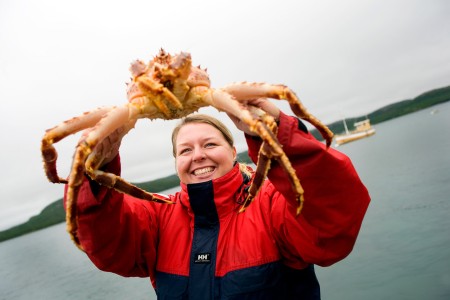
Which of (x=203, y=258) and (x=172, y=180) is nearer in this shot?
(x=203, y=258)

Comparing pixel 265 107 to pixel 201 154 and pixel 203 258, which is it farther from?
pixel 203 258

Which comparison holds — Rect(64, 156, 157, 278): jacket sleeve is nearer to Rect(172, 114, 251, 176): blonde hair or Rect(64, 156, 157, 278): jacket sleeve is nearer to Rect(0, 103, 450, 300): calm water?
Rect(172, 114, 251, 176): blonde hair

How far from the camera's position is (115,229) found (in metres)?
2.34

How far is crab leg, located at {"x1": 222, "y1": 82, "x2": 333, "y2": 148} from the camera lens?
2.00 metres

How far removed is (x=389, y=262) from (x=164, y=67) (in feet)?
37.2

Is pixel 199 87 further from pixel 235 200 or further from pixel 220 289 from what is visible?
pixel 220 289

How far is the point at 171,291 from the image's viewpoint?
267 cm

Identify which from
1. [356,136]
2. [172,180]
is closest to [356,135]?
[356,136]

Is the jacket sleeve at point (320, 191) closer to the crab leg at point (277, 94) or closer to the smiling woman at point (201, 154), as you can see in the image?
the crab leg at point (277, 94)

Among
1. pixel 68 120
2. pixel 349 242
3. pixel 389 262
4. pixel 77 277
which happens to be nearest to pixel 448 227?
pixel 389 262

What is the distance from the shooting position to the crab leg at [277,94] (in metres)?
2.00

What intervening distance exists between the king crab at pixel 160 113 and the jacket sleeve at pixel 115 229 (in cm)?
12

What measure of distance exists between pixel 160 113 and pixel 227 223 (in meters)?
1.26

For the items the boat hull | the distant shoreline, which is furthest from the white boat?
the distant shoreline
